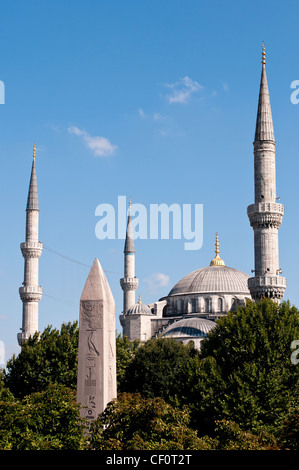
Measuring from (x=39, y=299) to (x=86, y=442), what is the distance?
128ft

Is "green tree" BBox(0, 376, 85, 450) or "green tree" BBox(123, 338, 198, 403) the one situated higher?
"green tree" BBox(123, 338, 198, 403)

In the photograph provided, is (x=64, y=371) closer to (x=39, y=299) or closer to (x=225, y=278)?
(x=39, y=299)

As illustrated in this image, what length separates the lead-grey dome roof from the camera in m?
80.6

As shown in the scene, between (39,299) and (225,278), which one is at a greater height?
(225,278)

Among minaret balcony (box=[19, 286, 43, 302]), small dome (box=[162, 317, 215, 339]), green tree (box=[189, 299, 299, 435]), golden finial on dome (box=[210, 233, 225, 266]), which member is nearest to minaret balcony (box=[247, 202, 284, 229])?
green tree (box=[189, 299, 299, 435])

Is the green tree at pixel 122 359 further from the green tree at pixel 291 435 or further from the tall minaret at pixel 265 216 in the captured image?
the green tree at pixel 291 435

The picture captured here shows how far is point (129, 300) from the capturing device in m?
77.9

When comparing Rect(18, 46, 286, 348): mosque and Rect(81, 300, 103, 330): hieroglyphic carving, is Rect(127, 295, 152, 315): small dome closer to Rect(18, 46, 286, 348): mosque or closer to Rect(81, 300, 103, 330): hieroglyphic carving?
Rect(18, 46, 286, 348): mosque

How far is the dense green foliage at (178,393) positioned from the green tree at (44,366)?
0.16 ft

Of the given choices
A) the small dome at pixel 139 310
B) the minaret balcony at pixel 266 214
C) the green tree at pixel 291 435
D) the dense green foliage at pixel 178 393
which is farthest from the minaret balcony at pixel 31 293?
the green tree at pixel 291 435

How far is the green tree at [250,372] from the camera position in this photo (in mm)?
31719

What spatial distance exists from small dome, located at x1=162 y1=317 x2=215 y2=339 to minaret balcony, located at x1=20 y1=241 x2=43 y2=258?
15117 millimetres
